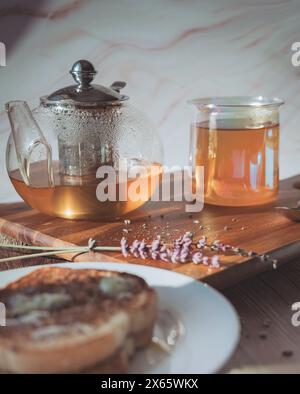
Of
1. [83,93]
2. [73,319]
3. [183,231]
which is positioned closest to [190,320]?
[73,319]

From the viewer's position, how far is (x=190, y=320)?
1.98 ft

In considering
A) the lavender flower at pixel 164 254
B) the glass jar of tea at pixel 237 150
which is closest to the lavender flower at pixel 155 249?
the lavender flower at pixel 164 254

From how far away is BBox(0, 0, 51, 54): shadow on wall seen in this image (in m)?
1.22

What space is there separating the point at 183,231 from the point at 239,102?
0.29m

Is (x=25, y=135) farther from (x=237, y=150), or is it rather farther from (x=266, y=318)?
(x=266, y=318)

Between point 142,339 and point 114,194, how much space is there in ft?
1.13

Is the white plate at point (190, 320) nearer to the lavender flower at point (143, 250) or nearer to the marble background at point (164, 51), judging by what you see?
the lavender flower at point (143, 250)

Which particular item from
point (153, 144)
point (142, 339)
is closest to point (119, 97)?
point (153, 144)

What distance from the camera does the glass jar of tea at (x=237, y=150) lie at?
37.8 inches

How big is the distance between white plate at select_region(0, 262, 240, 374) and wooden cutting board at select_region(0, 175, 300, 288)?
6cm

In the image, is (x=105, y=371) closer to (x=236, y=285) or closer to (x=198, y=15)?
(x=236, y=285)

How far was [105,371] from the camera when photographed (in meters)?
0.53

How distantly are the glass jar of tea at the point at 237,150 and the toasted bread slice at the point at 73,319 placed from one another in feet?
1.25

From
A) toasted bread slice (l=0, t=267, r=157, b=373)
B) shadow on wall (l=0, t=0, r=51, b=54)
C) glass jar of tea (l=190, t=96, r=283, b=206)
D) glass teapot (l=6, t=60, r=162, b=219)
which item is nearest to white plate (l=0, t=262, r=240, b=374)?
toasted bread slice (l=0, t=267, r=157, b=373)
